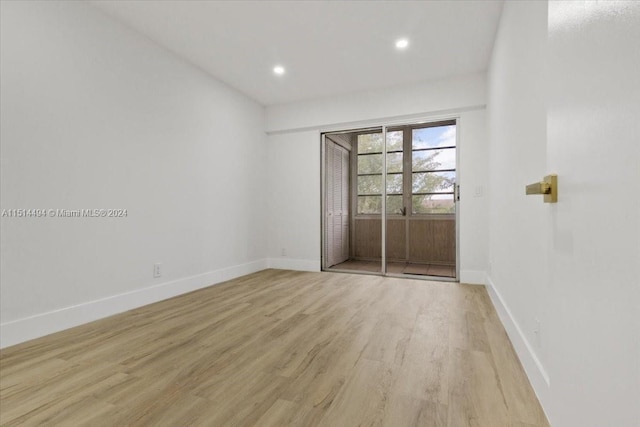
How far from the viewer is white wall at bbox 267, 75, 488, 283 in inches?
151

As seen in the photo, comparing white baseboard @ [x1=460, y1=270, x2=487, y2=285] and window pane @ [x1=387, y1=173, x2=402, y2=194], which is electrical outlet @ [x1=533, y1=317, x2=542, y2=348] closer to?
white baseboard @ [x1=460, y1=270, x2=487, y2=285]

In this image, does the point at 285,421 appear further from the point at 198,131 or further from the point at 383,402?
the point at 198,131

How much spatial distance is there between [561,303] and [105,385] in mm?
2033

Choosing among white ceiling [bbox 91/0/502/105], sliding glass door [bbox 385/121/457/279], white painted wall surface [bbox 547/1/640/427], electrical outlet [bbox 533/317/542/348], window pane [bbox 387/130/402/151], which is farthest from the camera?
window pane [bbox 387/130/402/151]

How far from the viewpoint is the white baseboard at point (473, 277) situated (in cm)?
379

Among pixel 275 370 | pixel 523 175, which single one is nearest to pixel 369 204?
pixel 523 175

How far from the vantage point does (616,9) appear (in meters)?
0.58

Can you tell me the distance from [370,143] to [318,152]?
5.00 feet

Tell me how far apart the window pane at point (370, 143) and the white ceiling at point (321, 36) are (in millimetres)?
1668

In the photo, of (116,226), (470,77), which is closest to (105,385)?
(116,226)

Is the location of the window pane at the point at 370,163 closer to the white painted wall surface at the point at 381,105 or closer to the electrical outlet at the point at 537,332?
the white painted wall surface at the point at 381,105

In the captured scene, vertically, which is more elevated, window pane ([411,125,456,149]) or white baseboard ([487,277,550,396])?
window pane ([411,125,456,149])

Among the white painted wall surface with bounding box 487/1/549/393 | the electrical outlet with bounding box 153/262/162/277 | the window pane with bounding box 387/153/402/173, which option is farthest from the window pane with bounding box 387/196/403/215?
the electrical outlet with bounding box 153/262/162/277

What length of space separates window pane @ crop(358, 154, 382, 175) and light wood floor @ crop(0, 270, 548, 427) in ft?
11.0
